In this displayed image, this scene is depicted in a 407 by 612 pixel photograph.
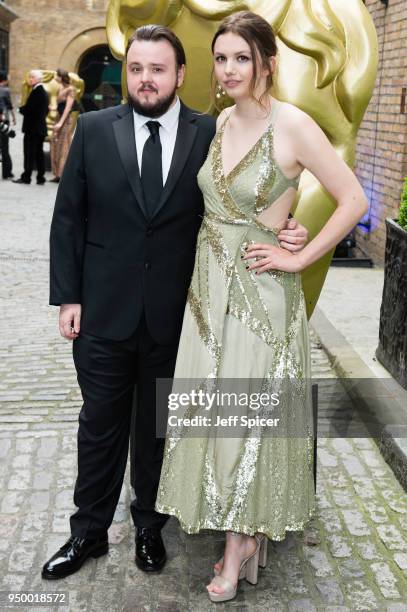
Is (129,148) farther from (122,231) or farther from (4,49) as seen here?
(4,49)

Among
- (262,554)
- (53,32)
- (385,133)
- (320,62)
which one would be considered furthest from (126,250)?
(53,32)

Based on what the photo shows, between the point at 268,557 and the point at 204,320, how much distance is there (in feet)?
3.54

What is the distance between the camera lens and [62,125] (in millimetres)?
15859

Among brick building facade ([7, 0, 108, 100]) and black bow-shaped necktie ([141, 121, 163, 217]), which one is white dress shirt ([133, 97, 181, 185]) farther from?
brick building facade ([7, 0, 108, 100])

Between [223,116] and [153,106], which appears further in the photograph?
[223,116]

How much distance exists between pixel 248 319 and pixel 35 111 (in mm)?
13382

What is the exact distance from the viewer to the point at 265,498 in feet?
9.50

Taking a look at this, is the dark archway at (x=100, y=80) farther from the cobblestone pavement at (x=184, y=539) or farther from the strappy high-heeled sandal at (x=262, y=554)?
the strappy high-heeled sandal at (x=262, y=554)

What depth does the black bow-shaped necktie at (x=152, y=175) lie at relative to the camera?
2.89 metres

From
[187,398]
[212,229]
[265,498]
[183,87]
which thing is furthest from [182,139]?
[265,498]

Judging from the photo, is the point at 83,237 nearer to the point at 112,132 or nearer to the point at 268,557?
the point at 112,132

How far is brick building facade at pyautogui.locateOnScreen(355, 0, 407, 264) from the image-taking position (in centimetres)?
848

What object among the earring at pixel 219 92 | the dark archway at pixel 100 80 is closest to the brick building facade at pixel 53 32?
the dark archway at pixel 100 80

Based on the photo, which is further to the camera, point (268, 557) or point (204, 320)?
point (268, 557)
